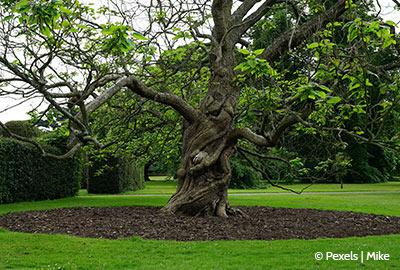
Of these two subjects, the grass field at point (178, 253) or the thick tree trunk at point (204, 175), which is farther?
the thick tree trunk at point (204, 175)

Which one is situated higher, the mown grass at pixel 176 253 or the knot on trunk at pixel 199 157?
the knot on trunk at pixel 199 157

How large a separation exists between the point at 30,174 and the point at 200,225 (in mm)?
11343

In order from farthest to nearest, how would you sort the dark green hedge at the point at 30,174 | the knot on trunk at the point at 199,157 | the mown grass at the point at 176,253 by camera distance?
1. the dark green hedge at the point at 30,174
2. the knot on trunk at the point at 199,157
3. the mown grass at the point at 176,253

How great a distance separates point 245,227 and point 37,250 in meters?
4.34

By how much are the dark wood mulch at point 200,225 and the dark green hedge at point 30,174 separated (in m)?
5.67

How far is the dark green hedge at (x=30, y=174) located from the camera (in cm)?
1790

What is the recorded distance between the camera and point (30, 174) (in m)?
19.1

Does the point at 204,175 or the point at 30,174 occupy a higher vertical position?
the point at 30,174

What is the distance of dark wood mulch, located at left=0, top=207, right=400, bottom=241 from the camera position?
930 centimetres

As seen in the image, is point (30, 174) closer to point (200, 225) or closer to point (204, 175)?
point (204, 175)

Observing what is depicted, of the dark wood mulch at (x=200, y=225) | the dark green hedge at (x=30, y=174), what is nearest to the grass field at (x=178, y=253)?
the dark wood mulch at (x=200, y=225)

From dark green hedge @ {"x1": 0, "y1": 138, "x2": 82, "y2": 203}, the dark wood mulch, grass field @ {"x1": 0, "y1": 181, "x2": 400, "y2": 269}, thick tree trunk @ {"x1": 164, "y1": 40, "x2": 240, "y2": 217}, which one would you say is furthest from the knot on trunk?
dark green hedge @ {"x1": 0, "y1": 138, "x2": 82, "y2": 203}

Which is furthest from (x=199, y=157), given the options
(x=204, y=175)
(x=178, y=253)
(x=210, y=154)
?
(x=178, y=253)

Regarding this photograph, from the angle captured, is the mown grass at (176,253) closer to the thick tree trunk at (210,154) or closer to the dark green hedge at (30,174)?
the thick tree trunk at (210,154)
